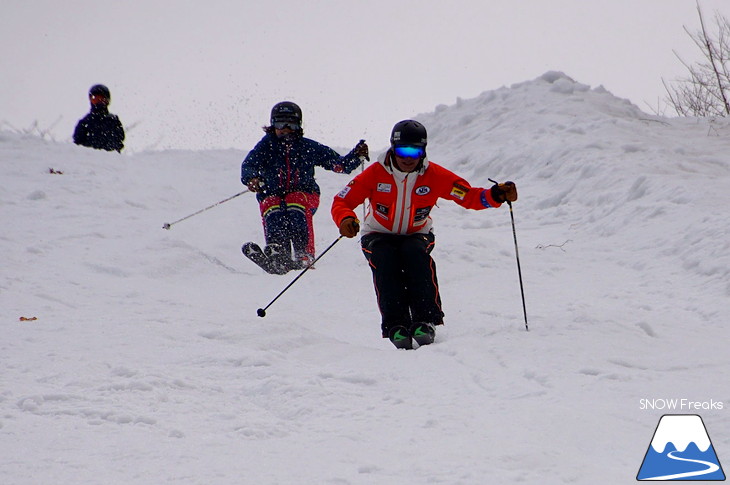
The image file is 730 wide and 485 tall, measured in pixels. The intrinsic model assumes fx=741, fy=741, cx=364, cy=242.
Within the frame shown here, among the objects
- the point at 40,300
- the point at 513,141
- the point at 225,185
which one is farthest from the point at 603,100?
the point at 40,300

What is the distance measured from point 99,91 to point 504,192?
998 cm

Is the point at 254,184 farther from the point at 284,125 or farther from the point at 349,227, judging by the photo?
the point at 349,227

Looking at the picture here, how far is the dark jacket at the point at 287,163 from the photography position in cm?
844

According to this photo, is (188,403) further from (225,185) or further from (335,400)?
(225,185)

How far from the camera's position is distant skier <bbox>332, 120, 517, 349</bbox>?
5.24 metres

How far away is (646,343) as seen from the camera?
4.55m

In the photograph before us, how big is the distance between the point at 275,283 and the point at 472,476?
507cm

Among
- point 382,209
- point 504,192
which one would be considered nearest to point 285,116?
point 382,209

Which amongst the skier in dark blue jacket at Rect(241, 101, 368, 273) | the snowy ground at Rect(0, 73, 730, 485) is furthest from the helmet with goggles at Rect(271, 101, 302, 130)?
the snowy ground at Rect(0, 73, 730, 485)

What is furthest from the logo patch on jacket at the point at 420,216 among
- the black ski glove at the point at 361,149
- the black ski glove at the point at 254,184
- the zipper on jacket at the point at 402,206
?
the black ski glove at the point at 254,184

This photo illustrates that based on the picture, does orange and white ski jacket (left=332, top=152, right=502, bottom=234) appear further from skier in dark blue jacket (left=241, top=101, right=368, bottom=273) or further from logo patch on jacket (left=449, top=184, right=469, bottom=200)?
skier in dark blue jacket (left=241, top=101, right=368, bottom=273)

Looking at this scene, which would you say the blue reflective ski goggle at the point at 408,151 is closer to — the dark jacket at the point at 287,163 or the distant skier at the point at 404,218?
the distant skier at the point at 404,218

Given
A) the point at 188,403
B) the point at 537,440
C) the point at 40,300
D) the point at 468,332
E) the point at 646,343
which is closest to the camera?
the point at 537,440

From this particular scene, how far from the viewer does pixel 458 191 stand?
216 inches
